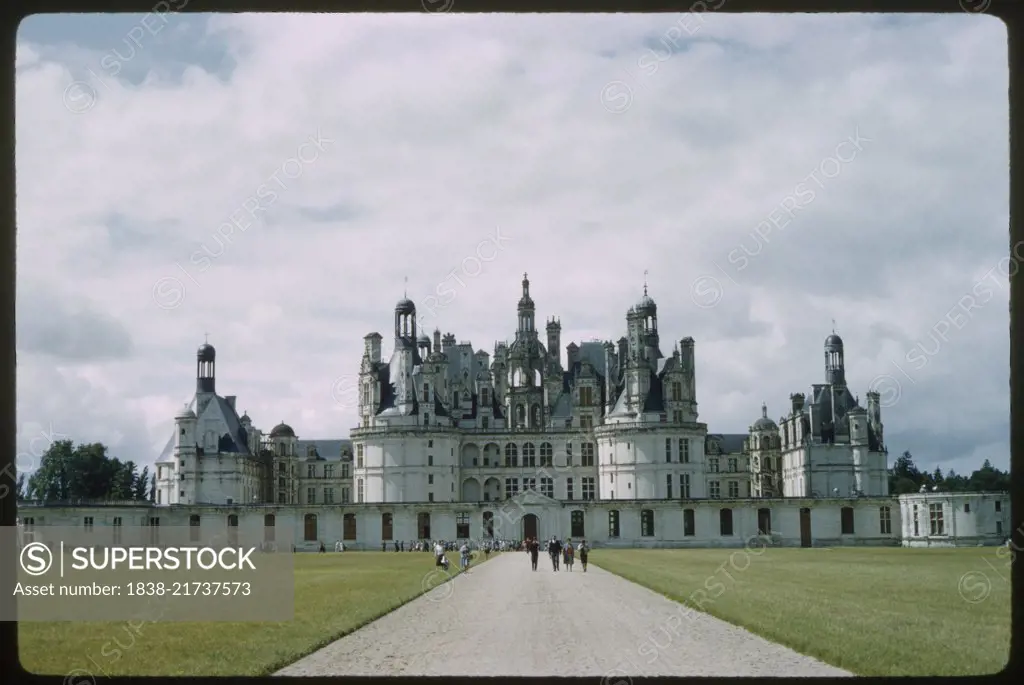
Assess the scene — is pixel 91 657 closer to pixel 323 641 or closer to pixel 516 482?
pixel 323 641

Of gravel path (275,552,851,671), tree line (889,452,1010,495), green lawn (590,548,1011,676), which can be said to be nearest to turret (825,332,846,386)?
tree line (889,452,1010,495)

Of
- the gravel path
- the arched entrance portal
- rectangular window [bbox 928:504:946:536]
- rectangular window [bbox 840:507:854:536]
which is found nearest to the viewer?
the gravel path

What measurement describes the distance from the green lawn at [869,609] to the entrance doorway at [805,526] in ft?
108

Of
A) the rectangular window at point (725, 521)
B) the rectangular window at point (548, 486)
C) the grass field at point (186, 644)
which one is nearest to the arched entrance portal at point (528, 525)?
the rectangular window at point (548, 486)

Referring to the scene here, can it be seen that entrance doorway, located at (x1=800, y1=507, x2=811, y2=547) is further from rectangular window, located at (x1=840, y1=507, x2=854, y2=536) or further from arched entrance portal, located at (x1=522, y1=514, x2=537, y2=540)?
arched entrance portal, located at (x1=522, y1=514, x2=537, y2=540)

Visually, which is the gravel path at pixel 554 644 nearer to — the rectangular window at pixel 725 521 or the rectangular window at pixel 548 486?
the rectangular window at pixel 725 521

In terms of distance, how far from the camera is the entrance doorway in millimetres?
70500

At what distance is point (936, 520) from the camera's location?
212 ft

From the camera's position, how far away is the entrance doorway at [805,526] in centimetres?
7050

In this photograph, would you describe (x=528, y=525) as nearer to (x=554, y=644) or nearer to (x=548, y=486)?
(x=548, y=486)

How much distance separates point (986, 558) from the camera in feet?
149

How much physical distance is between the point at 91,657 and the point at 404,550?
56.1 metres

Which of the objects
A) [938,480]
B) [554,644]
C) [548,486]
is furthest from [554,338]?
[554,644]

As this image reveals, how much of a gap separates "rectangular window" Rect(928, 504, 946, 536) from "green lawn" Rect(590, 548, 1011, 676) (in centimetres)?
2798
